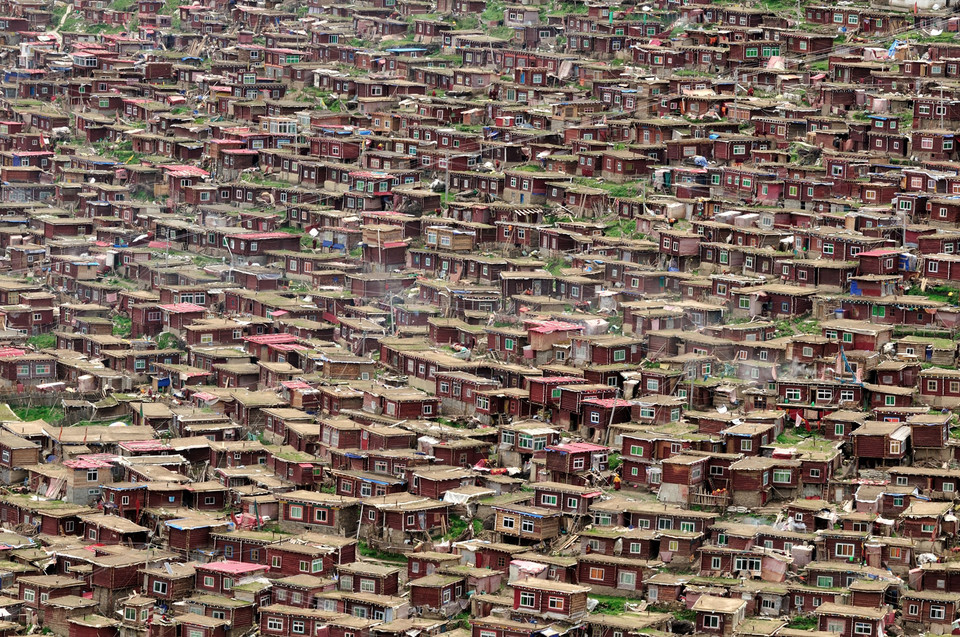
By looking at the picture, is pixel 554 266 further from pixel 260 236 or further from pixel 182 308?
pixel 182 308

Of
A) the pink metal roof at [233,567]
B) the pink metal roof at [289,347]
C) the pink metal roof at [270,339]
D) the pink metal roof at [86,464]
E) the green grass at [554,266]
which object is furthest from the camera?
the green grass at [554,266]

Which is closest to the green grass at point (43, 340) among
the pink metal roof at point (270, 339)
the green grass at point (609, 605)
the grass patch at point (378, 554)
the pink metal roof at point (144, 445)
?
the pink metal roof at point (270, 339)

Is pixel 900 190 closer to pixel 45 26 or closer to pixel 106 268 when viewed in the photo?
pixel 106 268

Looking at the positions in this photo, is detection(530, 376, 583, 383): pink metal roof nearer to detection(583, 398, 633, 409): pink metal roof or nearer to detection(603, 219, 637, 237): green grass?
detection(583, 398, 633, 409): pink metal roof

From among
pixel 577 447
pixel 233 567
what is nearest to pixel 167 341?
pixel 577 447

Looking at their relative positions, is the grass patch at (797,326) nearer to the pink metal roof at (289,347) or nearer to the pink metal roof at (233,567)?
the pink metal roof at (289,347)

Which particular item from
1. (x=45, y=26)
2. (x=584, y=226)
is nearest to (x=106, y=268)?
(x=584, y=226)
